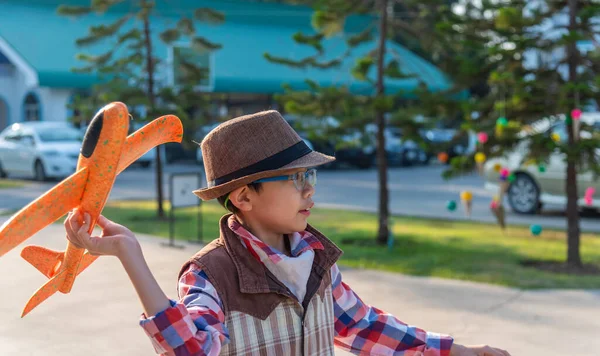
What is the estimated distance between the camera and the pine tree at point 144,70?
12500 millimetres

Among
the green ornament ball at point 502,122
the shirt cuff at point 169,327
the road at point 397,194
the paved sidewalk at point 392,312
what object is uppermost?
the green ornament ball at point 502,122

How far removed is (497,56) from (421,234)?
3232 millimetres

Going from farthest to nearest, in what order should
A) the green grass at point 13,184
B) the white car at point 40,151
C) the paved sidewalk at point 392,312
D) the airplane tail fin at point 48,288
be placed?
the white car at point 40,151 < the green grass at point 13,184 < the paved sidewalk at point 392,312 < the airplane tail fin at point 48,288

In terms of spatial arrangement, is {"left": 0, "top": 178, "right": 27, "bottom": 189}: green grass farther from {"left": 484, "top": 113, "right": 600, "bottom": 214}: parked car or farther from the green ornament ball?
the green ornament ball

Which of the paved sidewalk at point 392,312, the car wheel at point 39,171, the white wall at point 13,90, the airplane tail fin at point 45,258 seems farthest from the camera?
the white wall at point 13,90

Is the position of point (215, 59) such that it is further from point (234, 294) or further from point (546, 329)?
point (234, 294)

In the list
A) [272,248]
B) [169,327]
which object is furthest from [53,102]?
[169,327]

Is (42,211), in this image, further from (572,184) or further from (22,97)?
(22,97)

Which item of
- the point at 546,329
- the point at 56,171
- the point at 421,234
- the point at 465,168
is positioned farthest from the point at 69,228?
the point at 56,171

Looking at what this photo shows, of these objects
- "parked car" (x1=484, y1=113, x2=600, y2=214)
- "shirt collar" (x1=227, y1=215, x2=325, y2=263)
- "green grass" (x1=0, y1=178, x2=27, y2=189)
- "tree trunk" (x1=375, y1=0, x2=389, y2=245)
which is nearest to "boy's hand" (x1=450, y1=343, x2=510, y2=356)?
"shirt collar" (x1=227, y1=215, x2=325, y2=263)

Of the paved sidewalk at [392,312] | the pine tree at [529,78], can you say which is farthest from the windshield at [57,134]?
the pine tree at [529,78]

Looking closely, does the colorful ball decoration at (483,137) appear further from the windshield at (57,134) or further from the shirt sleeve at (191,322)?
the windshield at (57,134)

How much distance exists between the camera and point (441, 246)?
9.69 m

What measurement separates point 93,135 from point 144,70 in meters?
11.2
